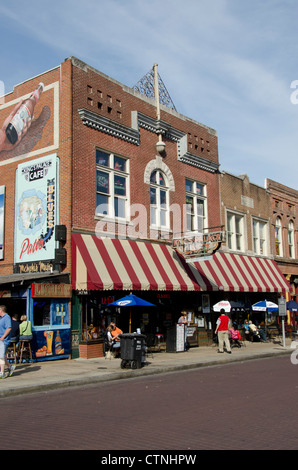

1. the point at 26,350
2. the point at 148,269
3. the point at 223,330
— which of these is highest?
the point at 148,269

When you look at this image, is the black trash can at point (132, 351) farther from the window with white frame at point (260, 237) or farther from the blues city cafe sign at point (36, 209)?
the window with white frame at point (260, 237)

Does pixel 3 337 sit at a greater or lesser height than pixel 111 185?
lesser

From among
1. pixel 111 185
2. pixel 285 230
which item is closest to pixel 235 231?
pixel 285 230

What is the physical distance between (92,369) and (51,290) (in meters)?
3.26

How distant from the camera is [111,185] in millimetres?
19438

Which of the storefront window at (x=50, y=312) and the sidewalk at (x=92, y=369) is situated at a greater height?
the storefront window at (x=50, y=312)

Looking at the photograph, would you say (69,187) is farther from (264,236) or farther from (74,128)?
(264,236)

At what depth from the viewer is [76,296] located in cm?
1730

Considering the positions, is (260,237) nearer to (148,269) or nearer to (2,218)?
(148,269)

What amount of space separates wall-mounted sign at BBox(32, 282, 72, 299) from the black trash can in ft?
9.77

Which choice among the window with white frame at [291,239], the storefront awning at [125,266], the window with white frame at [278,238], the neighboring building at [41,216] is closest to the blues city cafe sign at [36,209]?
the neighboring building at [41,216]

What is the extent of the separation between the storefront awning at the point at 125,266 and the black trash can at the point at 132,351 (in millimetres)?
2550

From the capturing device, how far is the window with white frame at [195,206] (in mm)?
23750

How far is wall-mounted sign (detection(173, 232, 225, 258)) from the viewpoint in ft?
62.6
